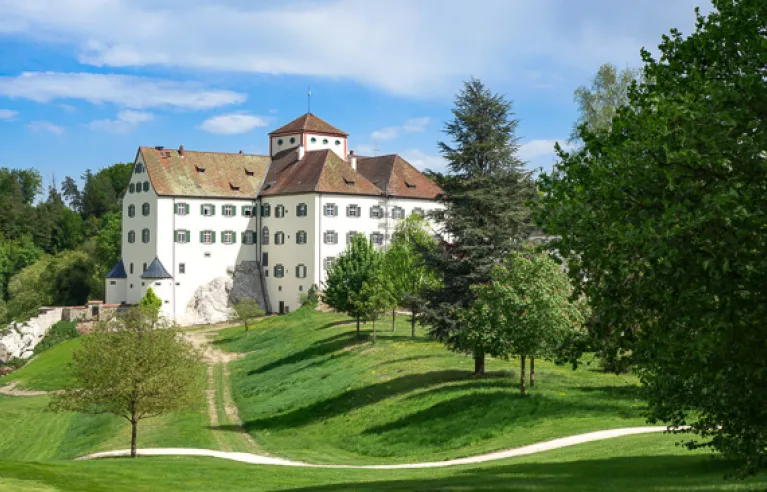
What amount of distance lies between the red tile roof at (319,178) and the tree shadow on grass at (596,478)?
59.8 metres

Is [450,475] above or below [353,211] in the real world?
below

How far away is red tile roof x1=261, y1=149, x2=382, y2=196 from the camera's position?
8100 cm

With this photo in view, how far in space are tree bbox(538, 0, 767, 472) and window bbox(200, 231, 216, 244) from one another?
71.7 meters

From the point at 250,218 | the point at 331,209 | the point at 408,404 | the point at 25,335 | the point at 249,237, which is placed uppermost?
the point at 331,209

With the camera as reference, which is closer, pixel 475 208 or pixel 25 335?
pixel 475 208

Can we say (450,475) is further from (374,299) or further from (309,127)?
(309,127)

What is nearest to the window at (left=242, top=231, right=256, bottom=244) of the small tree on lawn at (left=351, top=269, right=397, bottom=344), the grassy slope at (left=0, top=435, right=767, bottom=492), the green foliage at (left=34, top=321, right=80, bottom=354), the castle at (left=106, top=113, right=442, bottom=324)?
the castle at (left=106, top=113, right=442, bottom=324)

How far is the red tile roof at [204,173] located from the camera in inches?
3263

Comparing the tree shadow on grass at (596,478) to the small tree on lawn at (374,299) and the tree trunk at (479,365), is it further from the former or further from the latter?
the small tree on lawn at (374,299)

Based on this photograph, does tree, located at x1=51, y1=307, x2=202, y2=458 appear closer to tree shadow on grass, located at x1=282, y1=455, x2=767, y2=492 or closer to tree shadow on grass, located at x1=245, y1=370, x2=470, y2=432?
tree shadow on grass, located at x1=245, y1=370, x2=470, y2=432

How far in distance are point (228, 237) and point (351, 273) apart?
31.1m

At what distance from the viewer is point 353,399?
1574 inches

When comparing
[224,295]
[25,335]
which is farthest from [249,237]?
[25,335]

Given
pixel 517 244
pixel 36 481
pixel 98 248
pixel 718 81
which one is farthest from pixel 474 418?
pixel 98 248
